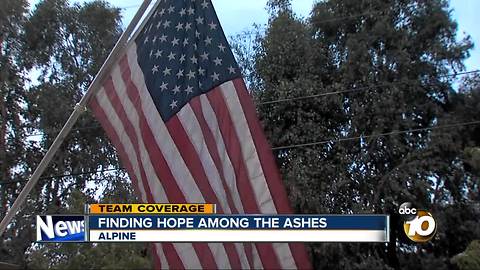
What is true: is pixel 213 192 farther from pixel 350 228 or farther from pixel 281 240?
pixel 350 228

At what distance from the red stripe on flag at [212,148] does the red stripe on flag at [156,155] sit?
0.52m

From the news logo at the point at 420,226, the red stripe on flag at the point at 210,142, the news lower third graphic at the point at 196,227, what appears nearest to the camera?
the news lower third graphic at the point at 196,227

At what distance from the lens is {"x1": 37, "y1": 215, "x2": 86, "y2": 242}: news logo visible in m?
8.64

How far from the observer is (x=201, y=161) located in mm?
8914

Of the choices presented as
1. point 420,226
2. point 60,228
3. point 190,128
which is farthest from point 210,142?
point 420,226

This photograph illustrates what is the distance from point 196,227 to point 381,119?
1322 cm

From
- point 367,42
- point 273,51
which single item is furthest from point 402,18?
point 273,51

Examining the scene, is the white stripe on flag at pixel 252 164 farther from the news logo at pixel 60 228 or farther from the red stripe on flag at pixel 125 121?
the news logo at pixel 60 228

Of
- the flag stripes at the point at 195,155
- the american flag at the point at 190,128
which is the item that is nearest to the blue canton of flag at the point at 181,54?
the american flag at the point at 190,128

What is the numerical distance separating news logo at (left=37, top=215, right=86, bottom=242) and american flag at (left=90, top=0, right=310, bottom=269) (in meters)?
0.91

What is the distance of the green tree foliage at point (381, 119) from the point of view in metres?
20.8

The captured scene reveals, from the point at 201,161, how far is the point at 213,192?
1.46ft

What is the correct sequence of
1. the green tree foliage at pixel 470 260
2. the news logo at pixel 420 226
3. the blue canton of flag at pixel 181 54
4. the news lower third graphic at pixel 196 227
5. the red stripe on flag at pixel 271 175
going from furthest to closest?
the green tree foliage at pixel 470 260 → the news logo at pixel 420 226 → the blue canton of flag at pixel 181 54 → the news lower third graphic at pixel 196 227 → the red stripe on flag at pixel 271 175

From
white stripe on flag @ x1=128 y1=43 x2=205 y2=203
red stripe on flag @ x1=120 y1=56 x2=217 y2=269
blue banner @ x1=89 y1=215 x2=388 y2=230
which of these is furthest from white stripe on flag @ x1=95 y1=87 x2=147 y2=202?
blue banner @ x1=89 y1=215 x2=388 y2=230
